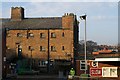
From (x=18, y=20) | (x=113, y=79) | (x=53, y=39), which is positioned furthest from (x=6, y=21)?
(x=113, y=79)

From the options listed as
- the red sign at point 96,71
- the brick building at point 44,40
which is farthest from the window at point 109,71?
the brick building at point 44,40

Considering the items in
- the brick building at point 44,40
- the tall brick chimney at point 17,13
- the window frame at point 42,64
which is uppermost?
the tall brick chimney at point 17,13

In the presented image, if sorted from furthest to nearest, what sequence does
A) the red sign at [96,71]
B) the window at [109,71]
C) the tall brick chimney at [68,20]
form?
1. the tall brick chimney at [68,20]
2. the red sign at [96,71]
3. the window at [109,71]

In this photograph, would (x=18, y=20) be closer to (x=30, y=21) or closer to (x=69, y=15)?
(x=30, y=21)

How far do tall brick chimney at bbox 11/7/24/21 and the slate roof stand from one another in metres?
0.84

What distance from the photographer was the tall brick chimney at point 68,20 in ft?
208

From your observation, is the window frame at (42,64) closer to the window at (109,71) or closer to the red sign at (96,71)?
the red sign at (96,71)

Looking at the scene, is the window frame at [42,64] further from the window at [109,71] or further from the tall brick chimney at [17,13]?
the window at [109,71]

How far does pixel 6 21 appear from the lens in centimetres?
6938

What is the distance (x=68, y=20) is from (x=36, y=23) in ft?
22.8

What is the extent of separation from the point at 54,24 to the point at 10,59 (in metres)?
11.1

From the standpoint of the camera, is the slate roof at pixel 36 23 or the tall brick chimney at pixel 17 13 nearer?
the slate roof at pixel 36 23

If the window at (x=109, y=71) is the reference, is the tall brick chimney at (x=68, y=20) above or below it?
above

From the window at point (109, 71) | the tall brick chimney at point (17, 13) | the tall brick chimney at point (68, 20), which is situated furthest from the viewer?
the tall brick chimney at point (17, 13)
